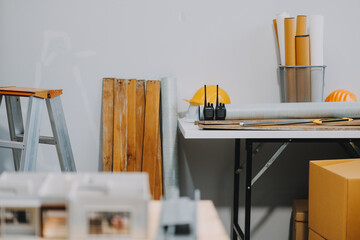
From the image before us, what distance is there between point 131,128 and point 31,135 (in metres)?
0.71

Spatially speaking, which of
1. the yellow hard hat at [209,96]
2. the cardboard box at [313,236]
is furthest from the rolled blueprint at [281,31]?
the cardboard box at [313,236]

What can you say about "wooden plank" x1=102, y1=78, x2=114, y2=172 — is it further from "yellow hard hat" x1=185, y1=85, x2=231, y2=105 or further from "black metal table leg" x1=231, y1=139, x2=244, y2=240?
"black metal table leg" x1=231, y1=139, x2=244, y2=240

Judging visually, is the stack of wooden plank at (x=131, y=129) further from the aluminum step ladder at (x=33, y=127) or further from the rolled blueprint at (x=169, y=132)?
the aluminum step ladder at (x=33, y=127)

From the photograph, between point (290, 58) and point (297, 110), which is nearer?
point (297, 110)

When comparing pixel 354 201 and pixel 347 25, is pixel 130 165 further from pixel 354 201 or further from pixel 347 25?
pixel 347 25

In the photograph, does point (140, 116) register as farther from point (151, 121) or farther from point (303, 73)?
point (303, 73)

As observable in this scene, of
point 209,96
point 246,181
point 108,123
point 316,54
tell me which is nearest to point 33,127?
point 108,123

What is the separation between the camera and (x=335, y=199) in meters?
1.95

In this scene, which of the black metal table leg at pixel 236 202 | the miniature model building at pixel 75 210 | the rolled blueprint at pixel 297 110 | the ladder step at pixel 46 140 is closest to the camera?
the miniature model building at pixel 75 210

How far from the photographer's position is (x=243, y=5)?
277 cm

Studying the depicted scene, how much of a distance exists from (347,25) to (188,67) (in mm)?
1084

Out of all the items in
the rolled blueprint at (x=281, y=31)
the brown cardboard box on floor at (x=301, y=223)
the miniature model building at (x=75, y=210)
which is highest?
the rolled blueprint at (x=281, y=31)

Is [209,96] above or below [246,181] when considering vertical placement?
above

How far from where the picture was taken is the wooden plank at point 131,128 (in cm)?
269
